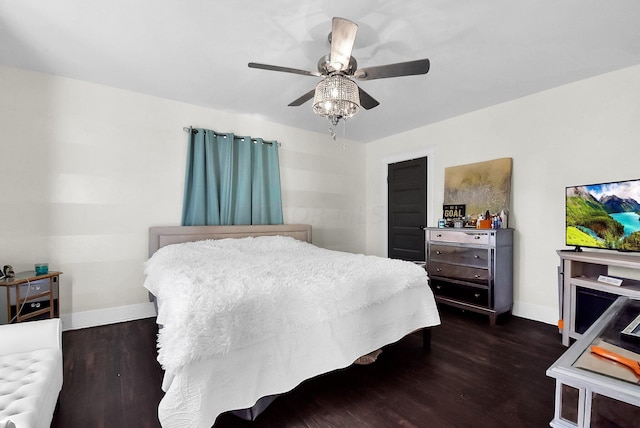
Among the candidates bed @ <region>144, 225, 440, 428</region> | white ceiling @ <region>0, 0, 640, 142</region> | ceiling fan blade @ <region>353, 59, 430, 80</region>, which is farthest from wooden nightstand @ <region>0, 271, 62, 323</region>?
ceiling fan blade @ <region>353, 59, 430, 80</region>

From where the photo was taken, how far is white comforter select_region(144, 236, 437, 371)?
132cm

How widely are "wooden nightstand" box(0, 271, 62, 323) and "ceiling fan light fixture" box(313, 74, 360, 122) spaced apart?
2881mm

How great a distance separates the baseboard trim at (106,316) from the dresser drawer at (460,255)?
139 inches

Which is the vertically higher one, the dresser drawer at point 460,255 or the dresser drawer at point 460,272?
the dresser drawer at point 460,255

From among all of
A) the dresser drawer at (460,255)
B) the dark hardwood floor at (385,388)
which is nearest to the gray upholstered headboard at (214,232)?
the dark hardwood floor at (385,388)

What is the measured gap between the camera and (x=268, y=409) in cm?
171

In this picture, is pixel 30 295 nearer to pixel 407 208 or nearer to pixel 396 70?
pixel 396 70

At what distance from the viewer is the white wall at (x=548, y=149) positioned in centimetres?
272

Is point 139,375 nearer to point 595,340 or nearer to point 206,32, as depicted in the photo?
point 206,32

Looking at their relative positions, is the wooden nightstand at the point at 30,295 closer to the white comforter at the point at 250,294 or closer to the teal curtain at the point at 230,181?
the white comforter at the point at 250,294

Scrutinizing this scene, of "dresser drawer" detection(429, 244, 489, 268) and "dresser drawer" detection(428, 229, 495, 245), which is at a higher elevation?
"dresser drawer" detection(428, 229, 495, 245)

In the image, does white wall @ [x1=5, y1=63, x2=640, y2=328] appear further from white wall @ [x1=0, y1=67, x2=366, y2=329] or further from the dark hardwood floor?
the dark hardwood floor

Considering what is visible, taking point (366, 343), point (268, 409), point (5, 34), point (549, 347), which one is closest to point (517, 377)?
point (549, 347)

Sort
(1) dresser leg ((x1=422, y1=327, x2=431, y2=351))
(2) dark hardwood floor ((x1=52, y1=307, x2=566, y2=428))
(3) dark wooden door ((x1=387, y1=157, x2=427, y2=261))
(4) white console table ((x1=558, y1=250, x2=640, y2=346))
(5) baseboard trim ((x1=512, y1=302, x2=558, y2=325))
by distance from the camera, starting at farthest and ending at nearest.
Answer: (3) dark wooden door ((x1=387, y1=157, x2=427, y2=261)) < (5) baseboard trim ((x1=512, y1=302, x2=558, y2=325)) < (1) dresser leg ((x1=422, y1=327, x2=431, y2=351)) < (4) white console table ((x1=558, y1=250, x2=640, y2=346)) < (2) dark hardwood floor ((x1=52, y1=307, x2=566, y2=428))
